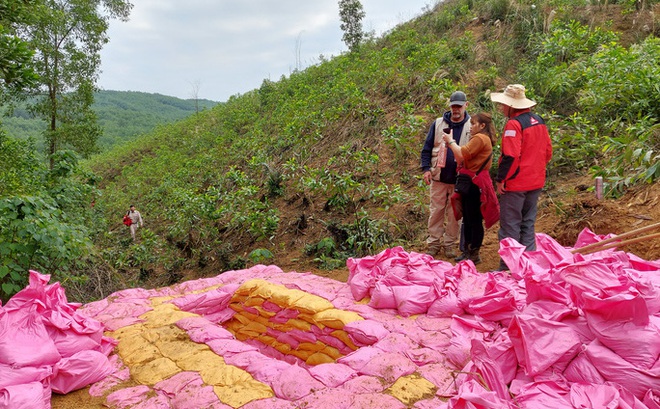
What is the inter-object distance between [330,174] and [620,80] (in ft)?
11.4

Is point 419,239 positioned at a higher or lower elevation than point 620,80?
lower

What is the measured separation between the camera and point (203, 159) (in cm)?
1195

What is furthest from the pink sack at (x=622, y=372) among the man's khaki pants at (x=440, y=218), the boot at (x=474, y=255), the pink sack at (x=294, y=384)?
the man's khaki pants at (x=440, y=218)

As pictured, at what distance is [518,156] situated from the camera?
3.18m

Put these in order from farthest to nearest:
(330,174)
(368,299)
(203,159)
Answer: (203,159) < (330,174) < (368,299)

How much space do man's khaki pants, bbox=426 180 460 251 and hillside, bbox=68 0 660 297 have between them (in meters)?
0.39

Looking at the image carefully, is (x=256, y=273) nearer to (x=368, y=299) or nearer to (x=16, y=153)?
(x=368, y=299)

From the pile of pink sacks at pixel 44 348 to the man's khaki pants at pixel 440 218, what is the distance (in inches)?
108

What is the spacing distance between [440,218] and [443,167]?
532mm

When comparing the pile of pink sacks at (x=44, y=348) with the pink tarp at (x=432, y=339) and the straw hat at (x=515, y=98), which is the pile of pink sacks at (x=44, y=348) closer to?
the pink tarp at (x=432, y=339)

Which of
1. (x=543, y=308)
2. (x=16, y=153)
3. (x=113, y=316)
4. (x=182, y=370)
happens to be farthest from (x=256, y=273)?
(x=16, y=153)

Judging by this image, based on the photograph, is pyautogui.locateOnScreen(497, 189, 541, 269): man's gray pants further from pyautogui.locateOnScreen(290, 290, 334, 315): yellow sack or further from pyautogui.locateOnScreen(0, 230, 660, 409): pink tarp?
pyautogui.locateOnScreen(290, 290, 334, 315): yellow sack

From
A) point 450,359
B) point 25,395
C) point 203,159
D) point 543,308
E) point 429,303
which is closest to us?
point 543,308

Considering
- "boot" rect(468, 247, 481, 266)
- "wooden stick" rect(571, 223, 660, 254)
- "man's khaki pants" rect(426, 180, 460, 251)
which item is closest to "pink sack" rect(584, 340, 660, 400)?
"wooden stick" rect(571, 223, 660, 254)
